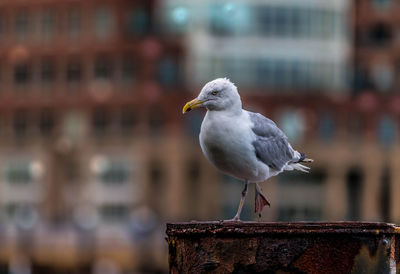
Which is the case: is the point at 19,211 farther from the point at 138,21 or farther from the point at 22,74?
the point at 138,21

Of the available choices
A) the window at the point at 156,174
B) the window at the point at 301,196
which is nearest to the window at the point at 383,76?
the window at the point at 301,196

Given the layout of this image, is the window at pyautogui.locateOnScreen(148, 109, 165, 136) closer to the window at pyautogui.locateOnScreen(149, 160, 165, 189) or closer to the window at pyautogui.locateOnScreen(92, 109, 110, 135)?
the window at pyautogui.locateOnScreen(149, 160, 165, 189)

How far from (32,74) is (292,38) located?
74.9 feet

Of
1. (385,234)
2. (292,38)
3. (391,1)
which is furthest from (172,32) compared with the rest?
(385,234)

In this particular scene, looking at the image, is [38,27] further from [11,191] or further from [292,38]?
[292,38]

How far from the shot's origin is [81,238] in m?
87.3

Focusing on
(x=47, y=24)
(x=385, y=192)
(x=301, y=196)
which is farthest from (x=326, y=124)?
(x=47, y=24)

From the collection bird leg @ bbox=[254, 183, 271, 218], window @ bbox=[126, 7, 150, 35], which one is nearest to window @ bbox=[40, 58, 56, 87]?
window @ bbox=[126, 7, 150, 35]

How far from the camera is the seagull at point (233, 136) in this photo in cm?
861

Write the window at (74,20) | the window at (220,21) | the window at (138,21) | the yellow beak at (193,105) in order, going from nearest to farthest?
the yellow beak at (193,105) < the window at (220,21) < the window at (138,21) < the window at (74,20)

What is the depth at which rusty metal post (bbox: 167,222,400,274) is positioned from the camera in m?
6.84

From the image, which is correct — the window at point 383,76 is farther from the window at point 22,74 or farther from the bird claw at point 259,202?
the bird claw at point 259,202

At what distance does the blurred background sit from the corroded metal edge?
277 ft

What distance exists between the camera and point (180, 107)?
318 feet
